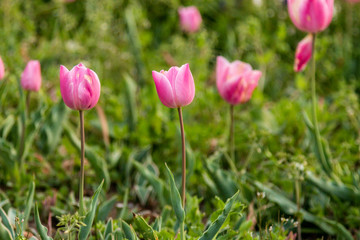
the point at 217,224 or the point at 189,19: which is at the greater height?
the point at 189,19

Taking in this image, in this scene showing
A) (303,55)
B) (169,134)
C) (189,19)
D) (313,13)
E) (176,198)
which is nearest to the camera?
(176,198)

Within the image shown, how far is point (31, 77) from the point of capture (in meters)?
1.96

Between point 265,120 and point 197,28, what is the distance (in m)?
1.05

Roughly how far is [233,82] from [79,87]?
0.74 meters

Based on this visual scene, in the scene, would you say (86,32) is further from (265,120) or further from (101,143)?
(265,120)

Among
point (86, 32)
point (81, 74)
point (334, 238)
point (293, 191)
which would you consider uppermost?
point (81, 74)

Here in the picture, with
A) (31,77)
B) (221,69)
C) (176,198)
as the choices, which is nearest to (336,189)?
(221,69)

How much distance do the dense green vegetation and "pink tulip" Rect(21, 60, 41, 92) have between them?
4 cm

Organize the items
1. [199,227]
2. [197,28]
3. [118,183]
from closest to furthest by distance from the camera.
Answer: [199,227]
[118,183]
[197,28]

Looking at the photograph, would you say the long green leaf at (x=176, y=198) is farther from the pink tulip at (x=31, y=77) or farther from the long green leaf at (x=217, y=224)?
the pink tulip at (x=31, y=77)

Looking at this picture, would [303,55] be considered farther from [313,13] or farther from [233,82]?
[233,82]

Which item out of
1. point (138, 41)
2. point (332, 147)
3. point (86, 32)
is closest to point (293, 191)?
point (332, 147)

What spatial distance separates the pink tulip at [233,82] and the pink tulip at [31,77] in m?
0.68

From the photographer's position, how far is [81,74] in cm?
138
